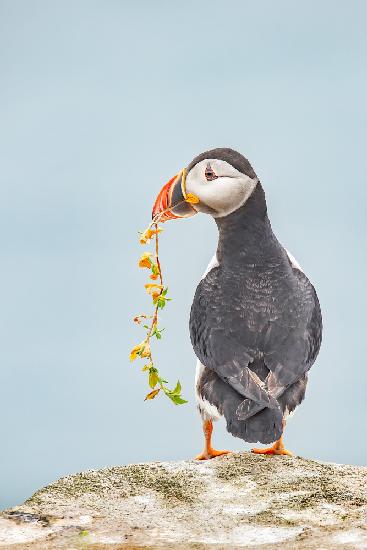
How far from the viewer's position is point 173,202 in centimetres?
785

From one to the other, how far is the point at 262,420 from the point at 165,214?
2.16m

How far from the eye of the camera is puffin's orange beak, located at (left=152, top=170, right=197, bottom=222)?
25.7ft

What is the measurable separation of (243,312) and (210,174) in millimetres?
1240

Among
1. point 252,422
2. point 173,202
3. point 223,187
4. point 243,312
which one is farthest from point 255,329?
point 173,202

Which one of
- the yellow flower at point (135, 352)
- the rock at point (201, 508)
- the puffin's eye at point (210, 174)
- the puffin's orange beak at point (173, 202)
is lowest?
the rock at point (201, 508)

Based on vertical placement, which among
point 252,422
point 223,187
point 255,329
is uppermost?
point 223,187

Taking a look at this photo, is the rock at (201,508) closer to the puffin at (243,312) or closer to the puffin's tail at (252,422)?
the puffin at (243,312)

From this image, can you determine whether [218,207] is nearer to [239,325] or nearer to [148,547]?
A: [239,325]

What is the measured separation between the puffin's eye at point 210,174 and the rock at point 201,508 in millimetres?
2376

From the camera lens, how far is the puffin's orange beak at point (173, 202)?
25.7ft

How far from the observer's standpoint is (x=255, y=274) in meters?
7.57

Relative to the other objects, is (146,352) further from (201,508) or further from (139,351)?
(201,508)

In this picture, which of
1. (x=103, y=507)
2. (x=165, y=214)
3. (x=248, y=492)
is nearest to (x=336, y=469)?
(x=248, y=492)

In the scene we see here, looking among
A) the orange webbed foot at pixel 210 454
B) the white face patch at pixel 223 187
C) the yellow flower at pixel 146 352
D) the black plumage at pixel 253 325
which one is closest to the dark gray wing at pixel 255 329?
the black plumage at pixel 253 325
